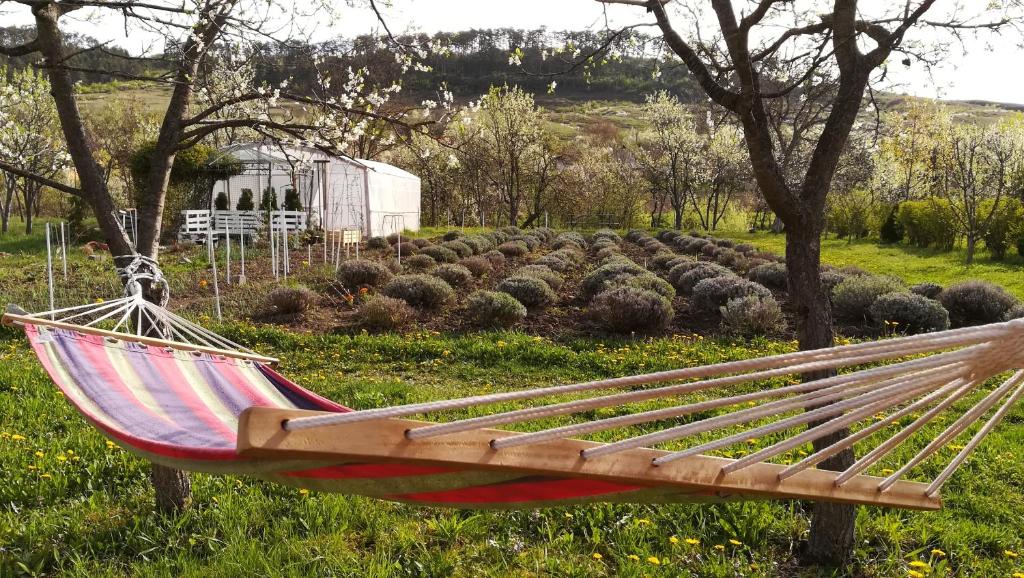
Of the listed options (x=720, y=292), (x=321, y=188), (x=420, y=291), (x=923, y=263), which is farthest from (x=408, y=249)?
(x=923, y=263)

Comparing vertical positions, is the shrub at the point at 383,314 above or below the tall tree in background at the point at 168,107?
below

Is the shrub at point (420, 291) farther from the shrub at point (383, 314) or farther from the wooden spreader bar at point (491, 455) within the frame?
the wooden spreader bar at point (491, 455)

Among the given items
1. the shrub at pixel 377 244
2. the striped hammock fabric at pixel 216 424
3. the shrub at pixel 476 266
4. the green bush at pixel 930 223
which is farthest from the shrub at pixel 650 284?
the green bush at pixel 930 223

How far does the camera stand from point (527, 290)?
8.13m

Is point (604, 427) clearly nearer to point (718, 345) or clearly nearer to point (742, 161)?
point (718, 345)

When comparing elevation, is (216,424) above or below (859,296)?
above

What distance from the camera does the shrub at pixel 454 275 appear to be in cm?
957

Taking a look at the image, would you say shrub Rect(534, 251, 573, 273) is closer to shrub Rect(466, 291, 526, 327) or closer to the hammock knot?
shrub Rect(466, 291, 526, 327)

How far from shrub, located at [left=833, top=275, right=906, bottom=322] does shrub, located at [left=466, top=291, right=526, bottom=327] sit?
3.72m

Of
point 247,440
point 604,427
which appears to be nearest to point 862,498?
point 604,427

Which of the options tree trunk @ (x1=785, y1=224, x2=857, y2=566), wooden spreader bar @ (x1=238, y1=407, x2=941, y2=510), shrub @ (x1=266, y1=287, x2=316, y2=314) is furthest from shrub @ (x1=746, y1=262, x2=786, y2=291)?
wooden spreader bar @ (x1=238, y1=407, x2=941, y2=510)

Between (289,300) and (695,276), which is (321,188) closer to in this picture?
(289,300)

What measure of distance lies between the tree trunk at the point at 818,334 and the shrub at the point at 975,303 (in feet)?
20.3

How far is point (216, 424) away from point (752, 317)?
6.17 metres
